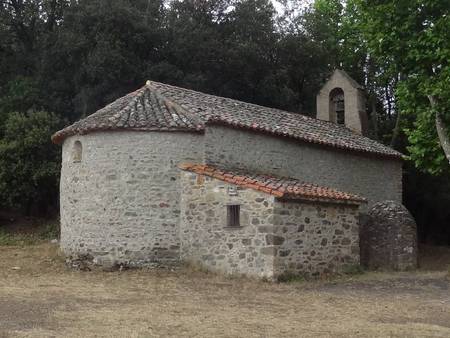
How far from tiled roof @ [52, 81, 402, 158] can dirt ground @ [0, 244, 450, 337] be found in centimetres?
402

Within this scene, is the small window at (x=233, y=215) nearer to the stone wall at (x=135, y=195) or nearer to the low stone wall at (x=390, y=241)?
the stone wall at (x=135, y=195)

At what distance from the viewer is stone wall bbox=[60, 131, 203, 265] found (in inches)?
614

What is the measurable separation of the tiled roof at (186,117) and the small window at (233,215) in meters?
2.61

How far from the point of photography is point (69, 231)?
16906mm

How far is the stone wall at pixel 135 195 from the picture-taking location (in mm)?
15602

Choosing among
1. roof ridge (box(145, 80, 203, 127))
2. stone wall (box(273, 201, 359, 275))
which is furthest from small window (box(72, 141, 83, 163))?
stone wall (box(273, 201, 359, 275))

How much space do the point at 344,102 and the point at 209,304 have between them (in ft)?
52.8

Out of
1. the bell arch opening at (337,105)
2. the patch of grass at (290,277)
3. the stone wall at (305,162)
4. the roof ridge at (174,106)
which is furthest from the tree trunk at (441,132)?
the bell arch opening at (337,105)

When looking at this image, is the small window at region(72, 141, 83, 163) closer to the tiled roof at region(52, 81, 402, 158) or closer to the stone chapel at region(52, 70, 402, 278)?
the stone chapel at region(52, 70, 402, 278)

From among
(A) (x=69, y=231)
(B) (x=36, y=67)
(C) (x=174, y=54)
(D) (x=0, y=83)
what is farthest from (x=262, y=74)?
(A) (x=69, y=231)

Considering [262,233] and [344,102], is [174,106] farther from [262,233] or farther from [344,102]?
[344,102]

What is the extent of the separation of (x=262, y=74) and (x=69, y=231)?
16.0 meters

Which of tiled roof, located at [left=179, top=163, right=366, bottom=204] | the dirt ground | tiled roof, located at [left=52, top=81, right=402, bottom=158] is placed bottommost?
the dirt ground

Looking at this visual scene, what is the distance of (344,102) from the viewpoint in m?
25.0
